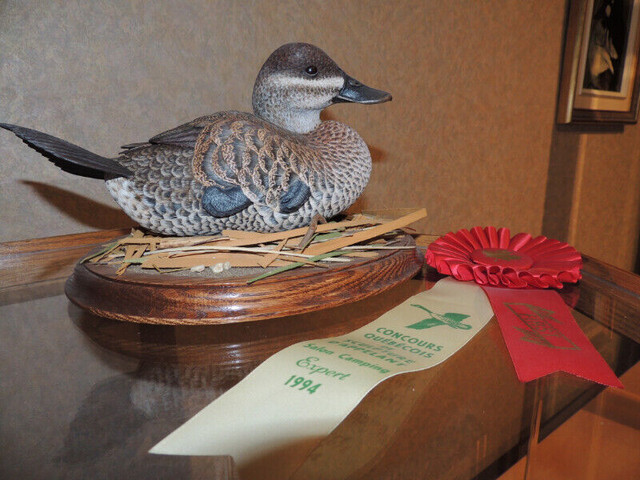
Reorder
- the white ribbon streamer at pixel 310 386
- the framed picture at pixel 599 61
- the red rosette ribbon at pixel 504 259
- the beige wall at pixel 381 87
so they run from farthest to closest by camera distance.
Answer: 1. the framed picture at pixel 599 61
2. the beige wall at pixel 381 87
3. the red rosette ribbon at pixel 504 259
4. the white ribbon streamer at pixel 310 386

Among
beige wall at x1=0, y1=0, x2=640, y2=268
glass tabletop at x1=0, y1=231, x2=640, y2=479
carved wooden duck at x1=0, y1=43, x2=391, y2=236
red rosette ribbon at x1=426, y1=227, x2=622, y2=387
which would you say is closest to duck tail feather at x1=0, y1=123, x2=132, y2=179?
carved wooden duck at x1=0, y1=43, x2=391, y2=236

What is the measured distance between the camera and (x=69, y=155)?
383 millimetres

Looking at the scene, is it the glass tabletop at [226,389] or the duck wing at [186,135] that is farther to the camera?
the duck wing at [186,135]

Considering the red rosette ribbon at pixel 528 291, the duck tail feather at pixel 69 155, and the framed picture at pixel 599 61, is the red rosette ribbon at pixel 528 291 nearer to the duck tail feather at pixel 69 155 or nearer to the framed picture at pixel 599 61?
the duck tail feather at pixel 69 155

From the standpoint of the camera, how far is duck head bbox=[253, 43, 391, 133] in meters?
0.49

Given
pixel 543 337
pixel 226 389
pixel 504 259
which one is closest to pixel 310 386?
pixel 226 389

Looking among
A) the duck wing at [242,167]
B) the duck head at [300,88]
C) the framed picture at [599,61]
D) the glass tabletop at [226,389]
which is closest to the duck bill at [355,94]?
the duck head at [300,88]

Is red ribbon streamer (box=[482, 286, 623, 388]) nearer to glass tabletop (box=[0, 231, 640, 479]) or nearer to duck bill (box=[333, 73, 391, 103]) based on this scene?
glass tabletop (box=[0, 231, 640, 479])

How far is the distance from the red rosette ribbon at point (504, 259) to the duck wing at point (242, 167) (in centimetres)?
20

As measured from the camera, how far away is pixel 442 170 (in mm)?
1043

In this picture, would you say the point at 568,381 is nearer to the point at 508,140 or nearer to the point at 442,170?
the point at 442,170

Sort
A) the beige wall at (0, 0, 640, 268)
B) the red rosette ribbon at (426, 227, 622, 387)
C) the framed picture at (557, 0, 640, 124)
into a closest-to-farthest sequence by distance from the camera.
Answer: the red rosette ribbon at (426, 227, 622, 387) → the beige wall at (0, 0, 640, 268) → the framed picture at (557, 0, 640, 124)

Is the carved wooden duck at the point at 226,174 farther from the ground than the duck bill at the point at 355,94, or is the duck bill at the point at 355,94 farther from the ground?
the duck bill at the point at 355,94

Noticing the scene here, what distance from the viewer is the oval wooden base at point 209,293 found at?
0.35 metres
